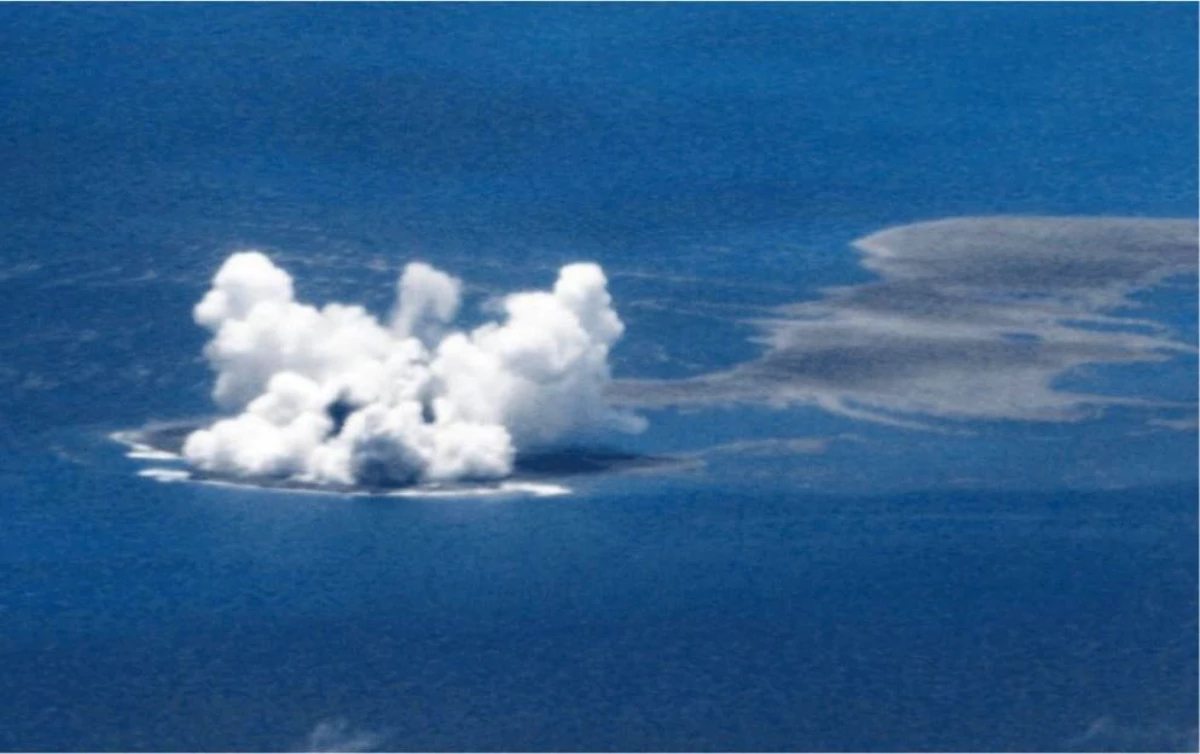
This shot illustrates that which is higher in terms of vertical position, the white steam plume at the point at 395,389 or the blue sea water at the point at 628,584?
the white steam plume at the point at 395,389

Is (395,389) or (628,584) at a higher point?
(395,389)

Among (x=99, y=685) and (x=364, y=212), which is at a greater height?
(x=364, y=212)

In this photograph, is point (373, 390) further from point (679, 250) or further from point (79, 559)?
point (679, 250)

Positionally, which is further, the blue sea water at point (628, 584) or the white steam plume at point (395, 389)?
the white steam plume at point (395, 389)

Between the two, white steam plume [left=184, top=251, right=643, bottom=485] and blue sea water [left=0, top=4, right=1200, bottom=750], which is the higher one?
white steam plume [left=184, top=251, right=643, bottom=485]

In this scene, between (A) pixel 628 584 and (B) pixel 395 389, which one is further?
(B) pixel 395 389

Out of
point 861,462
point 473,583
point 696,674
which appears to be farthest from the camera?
point 861,462

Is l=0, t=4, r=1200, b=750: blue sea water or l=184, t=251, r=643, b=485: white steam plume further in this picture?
l=184, t=251, r=643, b=485: white steam plume

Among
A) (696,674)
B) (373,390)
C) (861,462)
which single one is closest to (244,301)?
(373,390)
